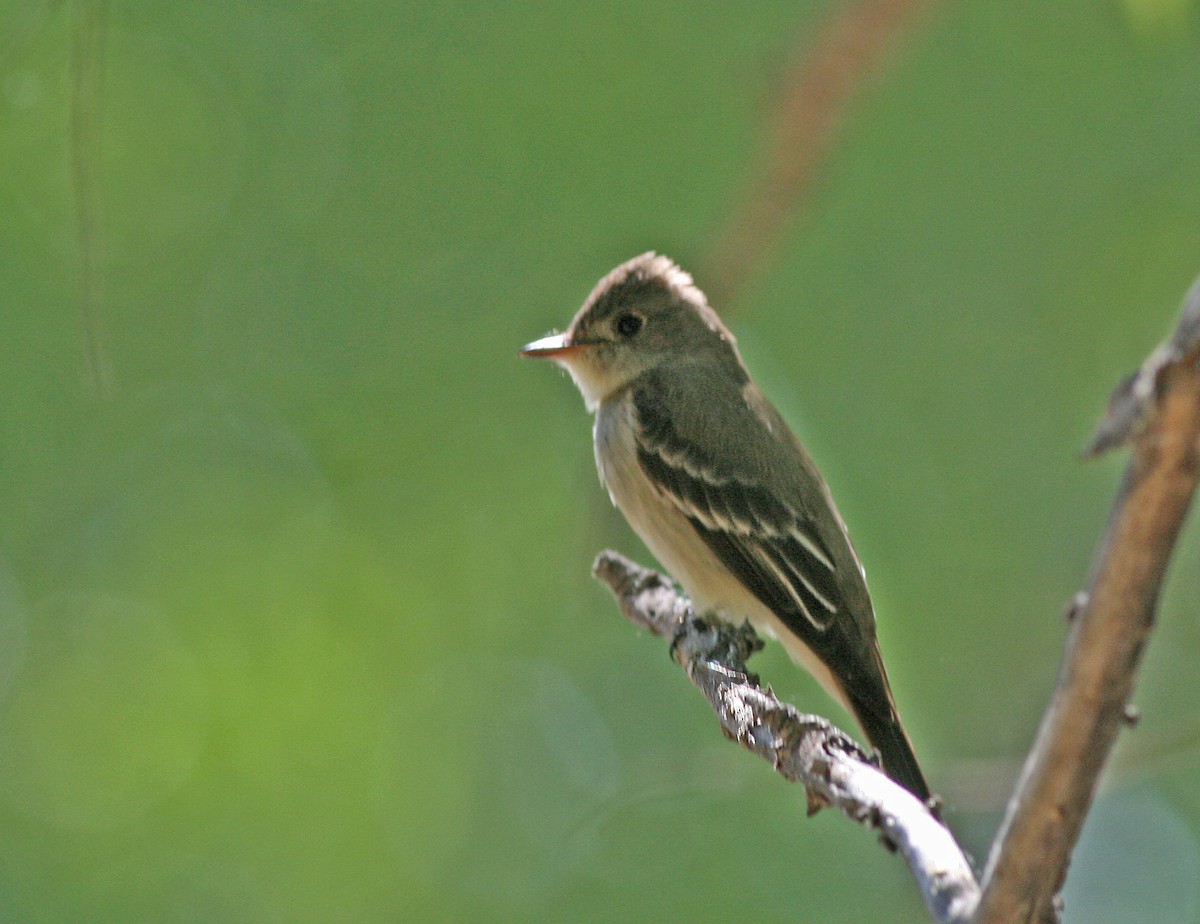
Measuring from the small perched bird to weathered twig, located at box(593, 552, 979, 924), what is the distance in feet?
0.74


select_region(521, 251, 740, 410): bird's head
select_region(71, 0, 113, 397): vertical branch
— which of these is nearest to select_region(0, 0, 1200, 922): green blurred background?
select_region(521, 251, 740, 410): bird's head

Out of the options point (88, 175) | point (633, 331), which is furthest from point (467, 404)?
point (88, 175)

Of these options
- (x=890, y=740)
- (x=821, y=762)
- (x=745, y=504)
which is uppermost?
(x=745, y=504)

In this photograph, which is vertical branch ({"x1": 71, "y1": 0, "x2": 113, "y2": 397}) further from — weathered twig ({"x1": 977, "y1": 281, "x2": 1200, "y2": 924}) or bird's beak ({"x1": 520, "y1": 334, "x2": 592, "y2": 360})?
bird's beak ({"x1": 520, "y1": 334, "x2": 592, "y2": 360})

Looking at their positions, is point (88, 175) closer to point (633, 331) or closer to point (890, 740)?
point (890, 740)

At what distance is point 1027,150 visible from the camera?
5781mm

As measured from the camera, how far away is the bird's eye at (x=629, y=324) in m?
4.50

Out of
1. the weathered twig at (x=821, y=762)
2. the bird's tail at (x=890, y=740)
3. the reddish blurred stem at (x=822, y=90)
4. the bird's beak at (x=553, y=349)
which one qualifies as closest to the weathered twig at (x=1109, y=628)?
the weathered twig at (x=821, y=762)

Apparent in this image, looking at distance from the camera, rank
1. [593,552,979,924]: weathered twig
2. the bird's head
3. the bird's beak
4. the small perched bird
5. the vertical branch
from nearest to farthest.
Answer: [593,552,979,924]: weathered twig
the vertical branch
the small perched bird
the bird's beak
the bird's head

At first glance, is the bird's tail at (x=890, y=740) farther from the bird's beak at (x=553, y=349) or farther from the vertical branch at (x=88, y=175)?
the vertical branch at (x=88, y=175)

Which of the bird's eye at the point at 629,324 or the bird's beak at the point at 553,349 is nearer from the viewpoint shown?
the bird's beak at the point at 553,349

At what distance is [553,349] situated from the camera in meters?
4.38

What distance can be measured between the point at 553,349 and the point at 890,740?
1625 mm

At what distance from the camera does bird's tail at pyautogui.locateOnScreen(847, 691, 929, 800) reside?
10.8ft
